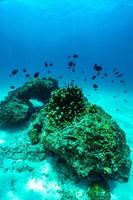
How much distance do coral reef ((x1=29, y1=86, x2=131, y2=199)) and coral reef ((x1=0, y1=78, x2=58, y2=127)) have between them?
3.10 metres

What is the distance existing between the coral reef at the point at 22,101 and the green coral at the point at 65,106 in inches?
111

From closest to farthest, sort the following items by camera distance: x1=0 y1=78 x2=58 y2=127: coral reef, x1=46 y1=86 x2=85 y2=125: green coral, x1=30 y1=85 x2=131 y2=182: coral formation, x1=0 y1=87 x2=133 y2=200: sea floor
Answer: x1=30 y1=85 x2=131 y2=182: coral formation, x1=0 y1=87 x2=133 y2=200: sea floor, x1=46 y1=86 x2=85 y2=125: green coral, x1=0 y1=78 x2=58 y2=127: coral reef

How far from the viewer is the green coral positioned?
8.46 m

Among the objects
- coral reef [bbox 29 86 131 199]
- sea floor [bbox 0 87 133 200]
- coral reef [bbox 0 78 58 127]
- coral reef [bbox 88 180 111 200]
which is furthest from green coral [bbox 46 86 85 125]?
coral reef [bbox 0 78 58 127]

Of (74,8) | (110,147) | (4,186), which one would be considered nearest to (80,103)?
(110,147)

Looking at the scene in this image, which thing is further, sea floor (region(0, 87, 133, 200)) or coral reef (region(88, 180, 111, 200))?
sea floor (region(0, 87, 133, 200))

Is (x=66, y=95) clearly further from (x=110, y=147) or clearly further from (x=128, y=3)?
(x=128, y=3)

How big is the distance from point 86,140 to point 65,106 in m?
1.73

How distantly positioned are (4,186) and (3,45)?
15404 centimetres

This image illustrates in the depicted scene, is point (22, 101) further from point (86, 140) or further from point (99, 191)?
point (99, 191)

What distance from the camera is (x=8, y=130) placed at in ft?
37.8

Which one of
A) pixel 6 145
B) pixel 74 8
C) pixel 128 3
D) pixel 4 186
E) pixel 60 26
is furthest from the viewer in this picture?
pixel 60 26

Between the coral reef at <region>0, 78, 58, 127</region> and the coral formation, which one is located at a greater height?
the coral reef at <region>0, 78, 58, 127</region>

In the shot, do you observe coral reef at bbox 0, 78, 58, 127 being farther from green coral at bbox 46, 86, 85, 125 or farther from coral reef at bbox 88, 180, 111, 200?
coral reef at bbox 88, 180, 111, 200
